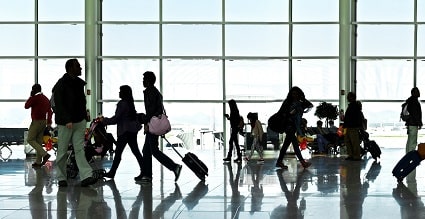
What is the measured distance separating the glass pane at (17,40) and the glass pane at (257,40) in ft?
19.5

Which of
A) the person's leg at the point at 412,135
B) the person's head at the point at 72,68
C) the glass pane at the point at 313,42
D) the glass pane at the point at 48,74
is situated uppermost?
the glass pane at the point at 313,42

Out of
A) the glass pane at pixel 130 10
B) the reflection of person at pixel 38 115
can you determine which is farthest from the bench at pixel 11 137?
the reflection of person at pixel 38 115

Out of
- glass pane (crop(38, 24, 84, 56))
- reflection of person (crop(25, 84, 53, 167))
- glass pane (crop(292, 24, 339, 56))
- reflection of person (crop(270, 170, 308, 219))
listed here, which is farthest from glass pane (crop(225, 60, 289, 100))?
reflection of person (crop(270, 170, 308, 219))

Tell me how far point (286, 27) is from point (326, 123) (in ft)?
10.3

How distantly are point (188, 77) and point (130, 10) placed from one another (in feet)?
8.82

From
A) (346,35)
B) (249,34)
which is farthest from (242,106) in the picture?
(346,35)

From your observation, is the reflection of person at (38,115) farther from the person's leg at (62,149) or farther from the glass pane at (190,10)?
the glass pane at (190,10)

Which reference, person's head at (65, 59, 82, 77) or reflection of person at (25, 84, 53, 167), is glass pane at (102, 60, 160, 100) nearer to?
reflection of person at (25, 84, 53, 167)

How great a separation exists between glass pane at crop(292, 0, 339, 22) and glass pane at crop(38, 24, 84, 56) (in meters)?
6.52

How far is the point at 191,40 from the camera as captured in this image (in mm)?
22141

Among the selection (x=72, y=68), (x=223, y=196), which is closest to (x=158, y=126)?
(x=72, y=68)

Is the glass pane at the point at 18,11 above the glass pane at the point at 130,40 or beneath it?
above

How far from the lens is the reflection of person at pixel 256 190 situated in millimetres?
6789

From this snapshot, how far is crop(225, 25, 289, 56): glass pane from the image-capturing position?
21984 mm
